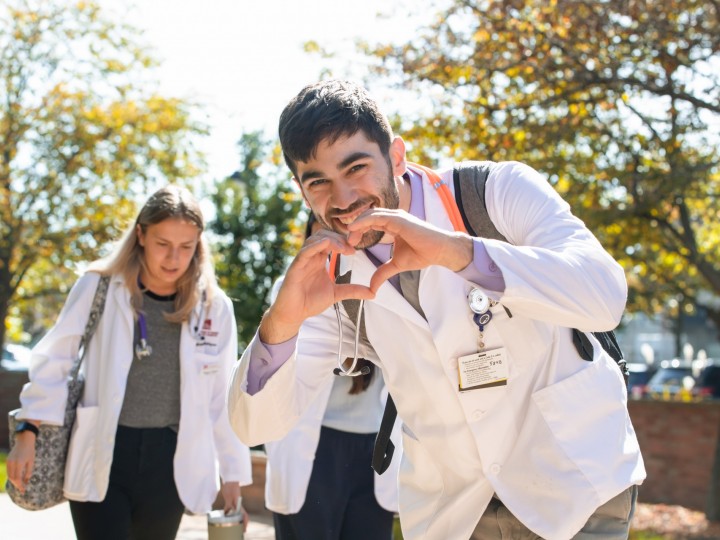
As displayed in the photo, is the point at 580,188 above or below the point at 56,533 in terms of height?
above

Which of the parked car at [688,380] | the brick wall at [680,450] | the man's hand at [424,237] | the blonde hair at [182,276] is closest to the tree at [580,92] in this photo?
the brick wall at [680,450]

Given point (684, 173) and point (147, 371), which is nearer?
point (147, 371)

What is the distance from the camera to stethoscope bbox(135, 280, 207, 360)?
469cm

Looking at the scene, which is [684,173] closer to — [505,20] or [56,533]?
[505,20]

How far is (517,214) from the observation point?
253cm

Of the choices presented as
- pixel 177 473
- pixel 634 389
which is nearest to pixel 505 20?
pixel 177 473

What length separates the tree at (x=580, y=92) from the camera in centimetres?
962

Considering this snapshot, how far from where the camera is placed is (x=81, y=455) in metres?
4.51

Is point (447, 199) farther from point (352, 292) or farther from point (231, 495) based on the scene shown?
point (231, 495)

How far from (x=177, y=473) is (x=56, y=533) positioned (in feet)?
12.8

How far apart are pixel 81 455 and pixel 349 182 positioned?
248cm

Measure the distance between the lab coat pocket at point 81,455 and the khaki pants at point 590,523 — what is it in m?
2.34

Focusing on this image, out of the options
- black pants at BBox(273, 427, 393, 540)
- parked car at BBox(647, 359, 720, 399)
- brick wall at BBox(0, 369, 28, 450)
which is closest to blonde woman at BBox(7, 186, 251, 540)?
black pants at BBox(273, 427, 393, 540)

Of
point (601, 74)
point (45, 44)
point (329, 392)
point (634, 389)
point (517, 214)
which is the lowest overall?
point (634, 389)
